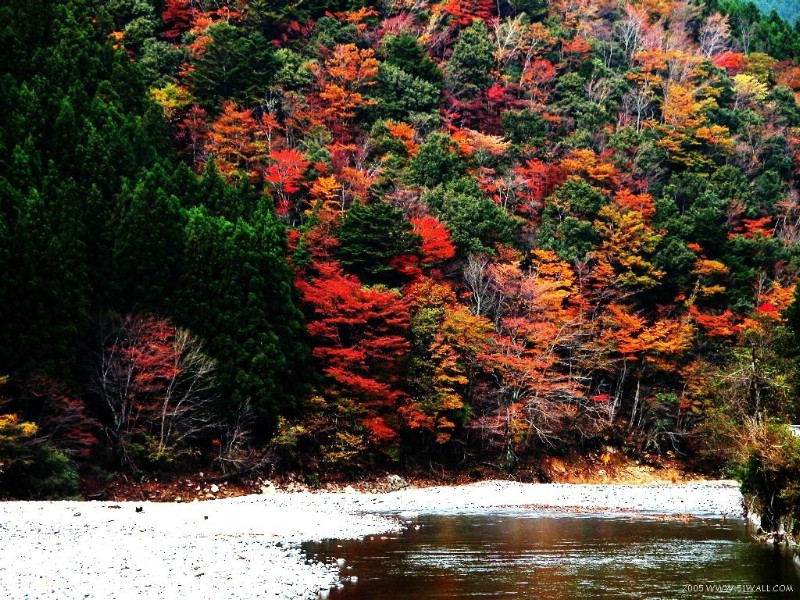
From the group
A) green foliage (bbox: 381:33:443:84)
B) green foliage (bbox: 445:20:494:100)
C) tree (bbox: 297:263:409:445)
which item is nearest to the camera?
tree (bbox: 297:263:409:445)

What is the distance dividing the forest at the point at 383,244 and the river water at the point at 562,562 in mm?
2146

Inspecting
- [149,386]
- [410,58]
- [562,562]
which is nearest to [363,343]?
[149,386]

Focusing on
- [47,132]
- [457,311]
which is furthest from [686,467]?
[47,132]

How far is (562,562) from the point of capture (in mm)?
18125

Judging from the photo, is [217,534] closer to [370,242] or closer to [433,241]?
[370,242]

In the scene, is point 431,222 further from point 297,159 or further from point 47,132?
point 47,132

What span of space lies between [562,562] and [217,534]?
25.7 feet

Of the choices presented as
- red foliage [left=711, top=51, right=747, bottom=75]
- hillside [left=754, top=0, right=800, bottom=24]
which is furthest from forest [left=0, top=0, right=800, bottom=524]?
hillside [left=754, top=0, right=800, bottom=24]

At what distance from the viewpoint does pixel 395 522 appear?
25.0m

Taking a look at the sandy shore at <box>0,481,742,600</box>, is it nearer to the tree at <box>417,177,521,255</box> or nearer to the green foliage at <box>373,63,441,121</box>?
the tree at <box>417,177,521,255</box>

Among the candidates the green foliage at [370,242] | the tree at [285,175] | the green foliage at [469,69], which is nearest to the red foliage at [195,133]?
the tree at [285,175]

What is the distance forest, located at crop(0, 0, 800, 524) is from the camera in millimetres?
30500

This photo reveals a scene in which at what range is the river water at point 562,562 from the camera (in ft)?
49.7

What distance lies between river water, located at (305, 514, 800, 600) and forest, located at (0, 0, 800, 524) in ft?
7.04
